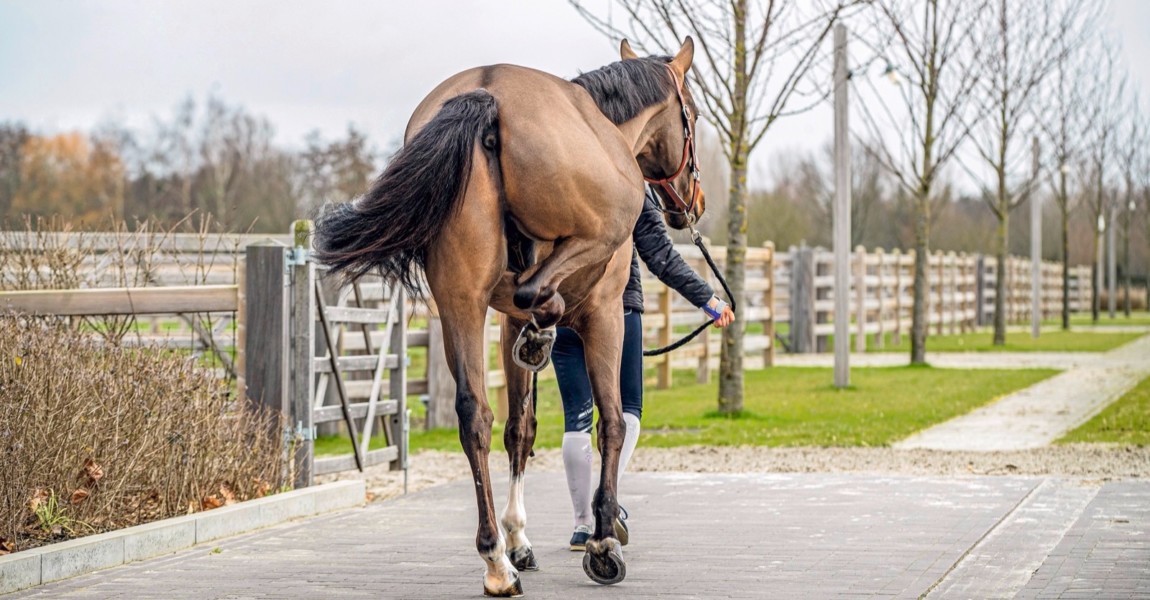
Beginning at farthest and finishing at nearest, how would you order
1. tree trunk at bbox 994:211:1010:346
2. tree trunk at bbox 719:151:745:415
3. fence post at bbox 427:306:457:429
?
tree trunk at bbox 994:211:1010:346, tree trunk at bbox 719:151:745:415, fence post at bbox 427:306:457:429

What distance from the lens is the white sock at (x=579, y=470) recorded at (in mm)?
6246

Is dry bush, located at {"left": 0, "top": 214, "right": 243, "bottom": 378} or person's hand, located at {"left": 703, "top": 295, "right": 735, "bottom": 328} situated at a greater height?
dry bush, located at {"left": 0, "top": 214, "right": 243, "bottom": 378}

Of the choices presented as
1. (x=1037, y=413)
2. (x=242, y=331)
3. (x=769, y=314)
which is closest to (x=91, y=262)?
(x=242, y=331)

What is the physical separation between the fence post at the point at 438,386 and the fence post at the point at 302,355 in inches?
169

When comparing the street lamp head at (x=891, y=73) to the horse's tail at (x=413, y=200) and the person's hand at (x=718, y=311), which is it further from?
the horse's tail at (x=413, y=200)

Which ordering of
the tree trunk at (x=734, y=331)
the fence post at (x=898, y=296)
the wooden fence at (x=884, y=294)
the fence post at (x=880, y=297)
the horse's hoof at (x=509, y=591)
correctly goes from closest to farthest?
the horse's hoof at (x=509, y=591) < the tree trunk at (x=734, y=331) < the wooden fence at (x=884, y=294) < the fence post at (x=880, y=297) < the fence post at (x=898, y=296)

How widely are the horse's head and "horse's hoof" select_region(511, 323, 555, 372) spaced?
1383 mm

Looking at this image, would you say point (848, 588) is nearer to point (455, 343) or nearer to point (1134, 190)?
point (455, 343)

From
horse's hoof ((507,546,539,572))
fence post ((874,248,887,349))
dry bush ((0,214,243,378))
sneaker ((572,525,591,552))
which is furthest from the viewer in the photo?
A: fence post ((874,248,887,349))

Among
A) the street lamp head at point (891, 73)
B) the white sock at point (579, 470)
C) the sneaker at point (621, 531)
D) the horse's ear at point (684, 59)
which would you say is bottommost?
the sneaker at point (621, 531)

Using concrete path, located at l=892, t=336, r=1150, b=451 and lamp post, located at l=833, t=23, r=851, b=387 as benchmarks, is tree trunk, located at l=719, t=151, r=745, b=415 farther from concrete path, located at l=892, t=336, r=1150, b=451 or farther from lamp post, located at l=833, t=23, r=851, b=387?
lamp post, located at l=833, t=23, r=851, b=387

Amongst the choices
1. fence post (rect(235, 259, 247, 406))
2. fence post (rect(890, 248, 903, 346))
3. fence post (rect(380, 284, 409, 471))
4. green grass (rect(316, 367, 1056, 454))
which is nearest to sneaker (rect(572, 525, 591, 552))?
fence post (rect(235, 259, 247, 406))

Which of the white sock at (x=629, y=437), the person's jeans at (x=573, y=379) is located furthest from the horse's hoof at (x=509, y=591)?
the white sock at (x=629, y=437)

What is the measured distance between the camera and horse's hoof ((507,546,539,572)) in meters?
5.75
